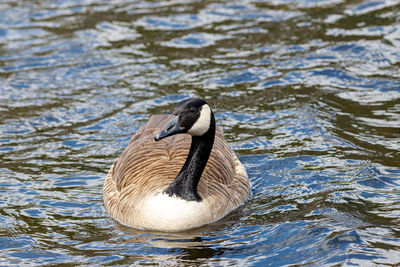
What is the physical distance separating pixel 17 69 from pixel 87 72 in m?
1.57

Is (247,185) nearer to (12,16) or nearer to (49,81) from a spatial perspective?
(49,81)

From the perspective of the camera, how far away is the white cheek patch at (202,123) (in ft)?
28.2

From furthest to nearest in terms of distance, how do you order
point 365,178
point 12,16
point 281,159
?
point 12,16, point 281,159, point 365,178

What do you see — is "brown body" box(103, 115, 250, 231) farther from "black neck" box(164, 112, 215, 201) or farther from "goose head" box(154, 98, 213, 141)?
"goose head" box(154, 98, 213, 141)

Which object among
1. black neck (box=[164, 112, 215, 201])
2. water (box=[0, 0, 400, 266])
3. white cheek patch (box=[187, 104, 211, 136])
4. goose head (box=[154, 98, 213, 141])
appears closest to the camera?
water (box=[0, 0, 400, 266])

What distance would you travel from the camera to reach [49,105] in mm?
13164

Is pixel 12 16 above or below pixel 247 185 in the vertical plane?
above

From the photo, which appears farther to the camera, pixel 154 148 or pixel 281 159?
pixel 281 159

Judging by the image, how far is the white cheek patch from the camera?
861 cm

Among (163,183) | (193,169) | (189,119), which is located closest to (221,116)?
(163,183)

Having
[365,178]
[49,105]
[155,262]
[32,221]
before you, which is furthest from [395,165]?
[49,105]

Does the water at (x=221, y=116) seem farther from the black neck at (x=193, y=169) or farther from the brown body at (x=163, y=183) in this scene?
the black neck at (x=193, y=169)

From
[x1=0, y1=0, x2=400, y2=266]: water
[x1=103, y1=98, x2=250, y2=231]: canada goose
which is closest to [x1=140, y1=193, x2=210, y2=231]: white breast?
[x1=103, y1=98, x2=250, y2=231]: canada goose

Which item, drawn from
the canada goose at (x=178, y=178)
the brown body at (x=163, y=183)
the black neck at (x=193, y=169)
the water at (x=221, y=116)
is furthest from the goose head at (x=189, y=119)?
the water at (x=221, y=116)
